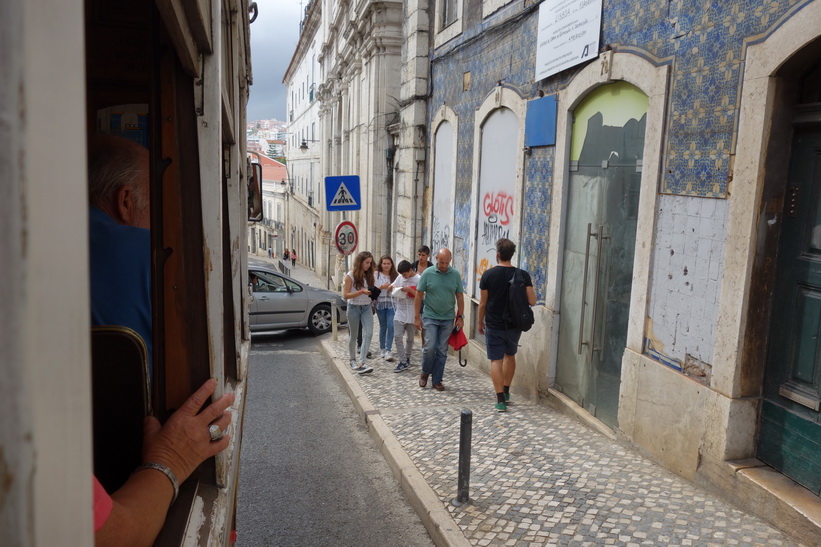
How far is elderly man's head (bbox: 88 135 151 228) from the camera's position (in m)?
1.93

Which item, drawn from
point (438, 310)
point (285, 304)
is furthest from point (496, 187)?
point (285, 304)

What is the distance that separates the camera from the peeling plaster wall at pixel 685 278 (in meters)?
4.75

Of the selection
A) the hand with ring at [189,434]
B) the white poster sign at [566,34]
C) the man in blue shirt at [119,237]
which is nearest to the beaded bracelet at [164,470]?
the hand with ring at [189,434]

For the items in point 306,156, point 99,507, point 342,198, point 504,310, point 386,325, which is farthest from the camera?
point 306,156

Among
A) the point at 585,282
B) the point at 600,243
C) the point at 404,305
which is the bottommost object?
the point at 404,305

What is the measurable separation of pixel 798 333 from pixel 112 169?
4.16m

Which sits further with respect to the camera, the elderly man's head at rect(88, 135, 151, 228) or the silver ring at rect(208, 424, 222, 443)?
the elderly man's head at rect(88, 135, 151, 228)

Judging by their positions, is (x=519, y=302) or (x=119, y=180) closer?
(x=119, y=180)

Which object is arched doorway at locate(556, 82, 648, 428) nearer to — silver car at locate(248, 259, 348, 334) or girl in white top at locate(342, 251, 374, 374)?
girl in white top at locate(342, 251, 374, 374)

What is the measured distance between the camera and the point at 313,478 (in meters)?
6.09

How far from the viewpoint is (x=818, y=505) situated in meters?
3.99

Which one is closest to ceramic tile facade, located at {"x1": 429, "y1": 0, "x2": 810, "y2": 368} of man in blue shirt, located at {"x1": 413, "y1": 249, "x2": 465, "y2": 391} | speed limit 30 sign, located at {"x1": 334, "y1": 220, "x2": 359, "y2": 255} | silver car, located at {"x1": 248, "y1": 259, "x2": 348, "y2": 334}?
man in blue shirt, located at {"x1": 413, "y1": 249, "x2": 465, "y2": 391}

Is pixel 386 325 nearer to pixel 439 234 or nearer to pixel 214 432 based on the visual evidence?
pixel 439 234

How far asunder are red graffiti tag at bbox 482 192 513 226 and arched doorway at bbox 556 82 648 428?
156cm
